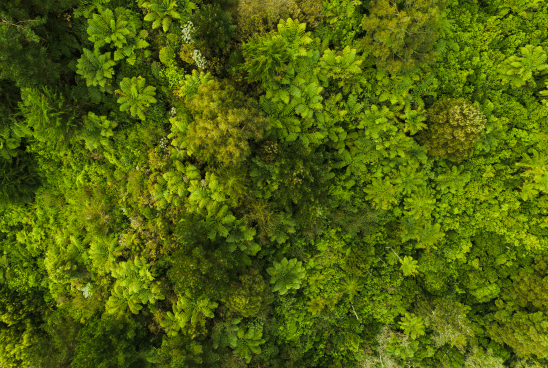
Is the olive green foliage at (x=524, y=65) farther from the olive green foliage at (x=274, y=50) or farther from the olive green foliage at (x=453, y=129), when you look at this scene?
the olive green foliage at (x=274, y=50)

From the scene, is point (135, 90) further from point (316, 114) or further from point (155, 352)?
point (155, 352)

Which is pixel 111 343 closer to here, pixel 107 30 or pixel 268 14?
pixel 107 30

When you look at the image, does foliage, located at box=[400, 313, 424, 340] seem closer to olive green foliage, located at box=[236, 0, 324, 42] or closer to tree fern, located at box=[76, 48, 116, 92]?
olive green foliage, located at box=[236, 0, 324, 42]

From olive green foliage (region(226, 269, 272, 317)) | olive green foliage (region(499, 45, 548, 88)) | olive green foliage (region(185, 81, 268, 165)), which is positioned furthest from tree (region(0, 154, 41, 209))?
olive green foliage (region(499, 45, 548, 88))

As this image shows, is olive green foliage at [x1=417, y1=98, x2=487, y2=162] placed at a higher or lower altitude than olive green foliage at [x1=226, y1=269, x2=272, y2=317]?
higher

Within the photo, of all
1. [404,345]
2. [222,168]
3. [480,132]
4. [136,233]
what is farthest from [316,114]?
[404,345]

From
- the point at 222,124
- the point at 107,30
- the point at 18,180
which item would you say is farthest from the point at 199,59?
the point at 18,180
